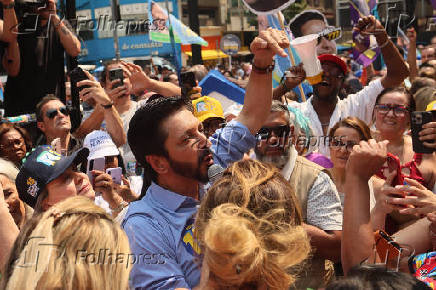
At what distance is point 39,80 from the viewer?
14.2ft

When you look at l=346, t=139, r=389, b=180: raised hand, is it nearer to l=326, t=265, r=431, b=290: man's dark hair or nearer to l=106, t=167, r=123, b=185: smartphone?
l=326, t=265, r=431, b=290: man's dark hair

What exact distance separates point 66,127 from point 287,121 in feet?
6.09

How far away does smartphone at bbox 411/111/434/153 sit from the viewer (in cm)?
282

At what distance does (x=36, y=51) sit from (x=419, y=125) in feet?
9.87

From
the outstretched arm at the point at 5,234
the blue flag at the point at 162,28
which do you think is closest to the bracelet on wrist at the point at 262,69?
the outstretched arm at the point at 5,234

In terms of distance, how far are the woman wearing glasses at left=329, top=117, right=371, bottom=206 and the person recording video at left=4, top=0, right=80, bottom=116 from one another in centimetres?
227

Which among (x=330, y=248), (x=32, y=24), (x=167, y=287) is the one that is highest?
(x=32, y=24)

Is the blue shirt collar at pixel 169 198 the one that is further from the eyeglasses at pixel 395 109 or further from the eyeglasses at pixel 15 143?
the eyeglasses at pixel 395 109

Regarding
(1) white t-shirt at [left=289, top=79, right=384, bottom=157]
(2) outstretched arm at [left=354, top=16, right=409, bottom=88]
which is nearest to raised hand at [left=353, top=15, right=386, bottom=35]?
(2) outstretched arm at [left=354, top=16, right=409, bottom=88]

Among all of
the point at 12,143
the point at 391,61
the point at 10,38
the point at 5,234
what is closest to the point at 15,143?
the point at 12,143

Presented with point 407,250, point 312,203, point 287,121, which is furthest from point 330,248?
point 287,121

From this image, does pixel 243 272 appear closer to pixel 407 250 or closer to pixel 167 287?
pixel 167 287

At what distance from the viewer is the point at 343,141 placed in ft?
10.9

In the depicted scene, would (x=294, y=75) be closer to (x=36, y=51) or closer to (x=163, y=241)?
(x=36, y=51)
